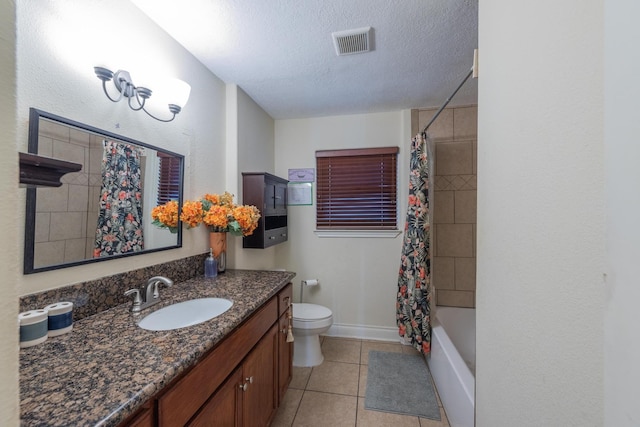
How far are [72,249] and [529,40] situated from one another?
1.64 meters

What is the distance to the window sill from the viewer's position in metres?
2.57

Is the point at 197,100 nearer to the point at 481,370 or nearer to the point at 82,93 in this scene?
the point at 82,93

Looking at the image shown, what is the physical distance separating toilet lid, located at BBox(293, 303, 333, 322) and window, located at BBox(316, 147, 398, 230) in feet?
2.71

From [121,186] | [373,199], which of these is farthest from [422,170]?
A: [121,186]

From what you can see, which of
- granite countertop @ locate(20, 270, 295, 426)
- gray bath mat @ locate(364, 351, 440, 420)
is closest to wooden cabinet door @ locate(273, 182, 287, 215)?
granite countertop @ locate(20, 270, 295, 426)

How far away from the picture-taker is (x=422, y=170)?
213 cm

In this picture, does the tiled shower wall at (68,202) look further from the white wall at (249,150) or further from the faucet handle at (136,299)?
the white wall at (249,150)

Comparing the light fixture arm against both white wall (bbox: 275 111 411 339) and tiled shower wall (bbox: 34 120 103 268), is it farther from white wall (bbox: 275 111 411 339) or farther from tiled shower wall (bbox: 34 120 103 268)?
white wall (bbox: 275 111 411 339)

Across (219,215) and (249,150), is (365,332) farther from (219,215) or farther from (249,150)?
(249,150)

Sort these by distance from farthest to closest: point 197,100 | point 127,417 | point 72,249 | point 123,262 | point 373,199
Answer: point 373,199
point 197,100
point 123,262
point 72,249
point 127,417

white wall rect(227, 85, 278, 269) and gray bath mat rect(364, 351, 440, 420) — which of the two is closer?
gray bath mat rect(364, 351, 440, 420)

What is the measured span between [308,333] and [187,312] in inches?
44.4

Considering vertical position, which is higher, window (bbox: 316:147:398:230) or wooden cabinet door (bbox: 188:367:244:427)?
window (bbox: 316:147:398:230)

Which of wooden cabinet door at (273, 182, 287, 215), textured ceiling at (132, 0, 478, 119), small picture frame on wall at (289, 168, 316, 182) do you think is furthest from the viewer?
small picture frame on wall at (289, 168, 316, 182)
